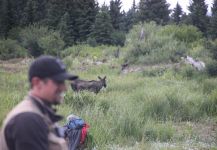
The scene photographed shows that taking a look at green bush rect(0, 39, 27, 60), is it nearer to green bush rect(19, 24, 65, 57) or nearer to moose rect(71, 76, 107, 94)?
green bush rect(19, 24, 65, 57)

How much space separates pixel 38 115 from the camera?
129 inches

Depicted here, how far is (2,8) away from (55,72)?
51303 mm

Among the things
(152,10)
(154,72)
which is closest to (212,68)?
(154,72)

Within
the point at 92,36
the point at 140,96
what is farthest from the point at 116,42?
the point at 140,96

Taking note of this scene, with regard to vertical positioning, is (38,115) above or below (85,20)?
below

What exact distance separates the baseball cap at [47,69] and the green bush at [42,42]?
110ft

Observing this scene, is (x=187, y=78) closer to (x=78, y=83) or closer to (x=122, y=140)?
(x=78, y=83)

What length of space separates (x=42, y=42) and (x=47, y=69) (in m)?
34.1

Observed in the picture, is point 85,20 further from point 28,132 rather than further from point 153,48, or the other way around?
point 28,132

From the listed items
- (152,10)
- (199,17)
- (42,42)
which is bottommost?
(42,42)

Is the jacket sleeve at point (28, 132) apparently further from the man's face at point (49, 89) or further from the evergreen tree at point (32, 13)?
the evergreen tree at point (32, 13)

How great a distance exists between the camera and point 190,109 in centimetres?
1380

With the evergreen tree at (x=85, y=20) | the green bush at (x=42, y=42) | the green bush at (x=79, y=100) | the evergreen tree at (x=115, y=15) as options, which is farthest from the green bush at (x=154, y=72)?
the evergreen tree at (x=115, y=15)

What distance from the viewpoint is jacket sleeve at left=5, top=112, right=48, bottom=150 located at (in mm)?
3150
